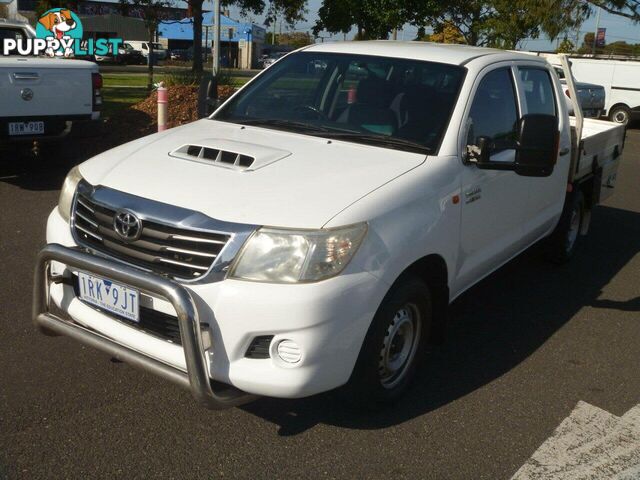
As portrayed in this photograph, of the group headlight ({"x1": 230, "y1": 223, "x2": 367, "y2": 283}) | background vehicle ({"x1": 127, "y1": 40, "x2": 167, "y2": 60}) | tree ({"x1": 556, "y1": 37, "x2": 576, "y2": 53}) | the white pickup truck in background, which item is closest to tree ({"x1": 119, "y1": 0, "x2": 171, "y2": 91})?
the white pickup truck in background

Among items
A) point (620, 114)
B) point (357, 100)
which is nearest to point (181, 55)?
point (620, 114)

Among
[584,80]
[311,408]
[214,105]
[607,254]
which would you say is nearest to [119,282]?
[311,408]

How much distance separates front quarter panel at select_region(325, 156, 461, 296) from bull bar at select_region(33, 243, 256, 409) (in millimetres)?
729

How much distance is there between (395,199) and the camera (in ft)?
11.8

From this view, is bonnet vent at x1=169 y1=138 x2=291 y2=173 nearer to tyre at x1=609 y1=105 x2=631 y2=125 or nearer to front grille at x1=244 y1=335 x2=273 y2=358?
front grille at x1=244 y1=335 x2=273 y2=358

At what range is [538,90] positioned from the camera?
569cm

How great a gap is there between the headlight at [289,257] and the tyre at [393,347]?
0.44m

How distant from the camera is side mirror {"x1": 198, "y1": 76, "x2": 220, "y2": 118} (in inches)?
210

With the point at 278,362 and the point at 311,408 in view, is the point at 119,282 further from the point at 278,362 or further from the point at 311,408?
the point at 311,408

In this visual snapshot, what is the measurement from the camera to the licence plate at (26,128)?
26.2 ft

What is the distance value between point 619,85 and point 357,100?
19.9 m

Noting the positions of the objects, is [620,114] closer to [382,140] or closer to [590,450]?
[382,140]

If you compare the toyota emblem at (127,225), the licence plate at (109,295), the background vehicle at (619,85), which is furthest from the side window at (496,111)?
the background vehicle at (619,85)

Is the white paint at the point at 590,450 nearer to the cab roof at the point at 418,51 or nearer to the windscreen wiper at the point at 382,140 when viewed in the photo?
the windscreen wiper at the point at 382,140
